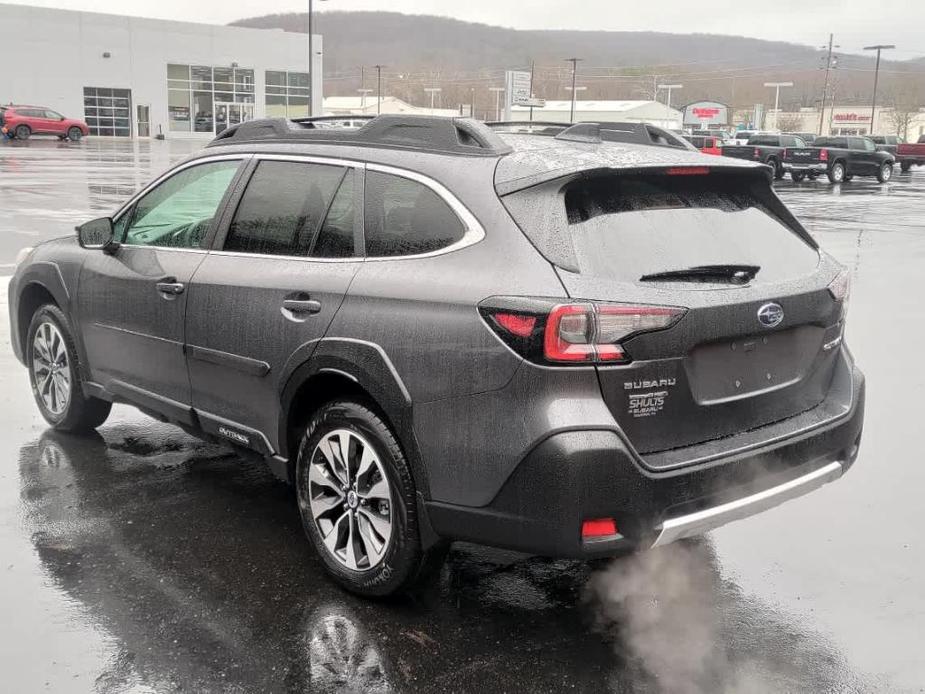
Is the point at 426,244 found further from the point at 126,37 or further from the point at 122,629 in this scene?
the point at 126,37

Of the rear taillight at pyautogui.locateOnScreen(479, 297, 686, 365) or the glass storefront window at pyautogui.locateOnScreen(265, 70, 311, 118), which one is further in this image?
the glass storefront window at pyautogui.locateOnScreen(265, 70, 311, 118)

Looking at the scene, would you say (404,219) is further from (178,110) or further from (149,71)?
(178,110)

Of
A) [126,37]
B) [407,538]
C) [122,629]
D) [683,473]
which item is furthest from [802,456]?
[126,37]

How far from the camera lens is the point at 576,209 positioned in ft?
10.7

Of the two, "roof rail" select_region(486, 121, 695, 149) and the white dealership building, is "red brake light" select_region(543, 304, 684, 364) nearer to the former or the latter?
"roof rail" select_region(486, 121, 695, 149)

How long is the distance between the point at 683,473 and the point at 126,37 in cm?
7001

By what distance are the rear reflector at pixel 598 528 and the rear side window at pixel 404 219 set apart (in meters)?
1.08

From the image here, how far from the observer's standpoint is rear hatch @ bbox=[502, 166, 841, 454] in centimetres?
308

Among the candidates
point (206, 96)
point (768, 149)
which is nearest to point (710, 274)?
point (768, 149)

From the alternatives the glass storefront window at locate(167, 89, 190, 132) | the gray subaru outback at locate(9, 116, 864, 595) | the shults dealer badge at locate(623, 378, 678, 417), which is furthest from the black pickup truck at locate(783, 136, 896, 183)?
the glass storefront window at locate(167, 89, 190, 132)

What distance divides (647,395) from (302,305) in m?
1.42

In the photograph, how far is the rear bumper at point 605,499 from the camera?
117 inches

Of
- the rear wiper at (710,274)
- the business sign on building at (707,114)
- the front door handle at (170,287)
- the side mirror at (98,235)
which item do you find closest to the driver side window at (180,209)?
the side mirror at (98,235)

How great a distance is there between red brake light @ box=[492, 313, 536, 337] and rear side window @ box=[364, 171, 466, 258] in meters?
0.43
